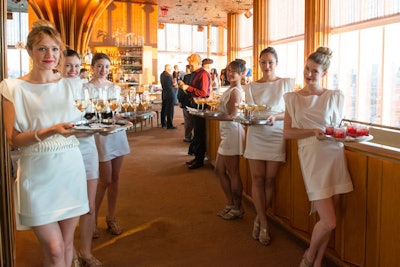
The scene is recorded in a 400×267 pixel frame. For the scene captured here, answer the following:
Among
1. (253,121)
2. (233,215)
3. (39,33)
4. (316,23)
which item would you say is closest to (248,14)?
(316,23)

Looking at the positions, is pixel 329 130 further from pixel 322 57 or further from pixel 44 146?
pixel 44 146

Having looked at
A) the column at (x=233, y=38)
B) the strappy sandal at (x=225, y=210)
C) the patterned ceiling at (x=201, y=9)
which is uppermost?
the patterned ceiling at (x=201, y=9)

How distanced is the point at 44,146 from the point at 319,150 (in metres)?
1.65

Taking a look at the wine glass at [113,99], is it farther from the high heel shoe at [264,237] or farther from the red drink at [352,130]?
the high heel shoe at [264,237]

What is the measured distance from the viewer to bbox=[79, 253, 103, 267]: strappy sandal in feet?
9.66

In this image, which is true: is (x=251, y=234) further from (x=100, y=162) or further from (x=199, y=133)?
(x=199, y=133)

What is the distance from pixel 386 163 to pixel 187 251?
67.6 inches

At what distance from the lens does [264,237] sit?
3393mm

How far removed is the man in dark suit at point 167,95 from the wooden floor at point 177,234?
5100 mm

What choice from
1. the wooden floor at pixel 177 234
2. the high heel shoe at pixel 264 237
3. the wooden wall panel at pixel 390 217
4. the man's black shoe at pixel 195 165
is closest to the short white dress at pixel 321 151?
the wooden wall panel at pixel 390 217

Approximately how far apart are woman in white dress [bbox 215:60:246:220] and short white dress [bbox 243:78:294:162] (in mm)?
294

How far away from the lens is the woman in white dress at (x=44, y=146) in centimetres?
195

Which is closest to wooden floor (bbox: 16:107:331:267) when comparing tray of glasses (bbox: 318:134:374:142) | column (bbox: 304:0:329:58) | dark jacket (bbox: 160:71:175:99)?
tray of glasses (bbox: 318:134:374:142)

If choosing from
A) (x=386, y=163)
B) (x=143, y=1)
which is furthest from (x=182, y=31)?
(x=386, y=163)
